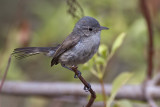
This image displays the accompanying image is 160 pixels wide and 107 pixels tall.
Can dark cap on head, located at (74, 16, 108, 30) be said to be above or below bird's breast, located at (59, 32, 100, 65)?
above

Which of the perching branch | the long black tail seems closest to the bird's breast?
the long black tail

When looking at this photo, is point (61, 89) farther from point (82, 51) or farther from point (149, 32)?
point (149, 32)

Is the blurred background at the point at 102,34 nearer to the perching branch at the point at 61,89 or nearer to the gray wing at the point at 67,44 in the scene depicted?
the perching branch at the point at 61,89

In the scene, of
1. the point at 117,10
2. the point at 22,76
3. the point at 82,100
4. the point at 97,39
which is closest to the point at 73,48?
the point at 97,39

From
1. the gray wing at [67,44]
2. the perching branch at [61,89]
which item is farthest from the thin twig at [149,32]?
the gray wing at [67,44]

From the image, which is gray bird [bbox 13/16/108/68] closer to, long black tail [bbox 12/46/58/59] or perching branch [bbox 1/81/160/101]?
long black tail [bbox 12/46/58/59]

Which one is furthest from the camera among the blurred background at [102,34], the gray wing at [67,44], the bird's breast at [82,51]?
the blurred background at [102,34]

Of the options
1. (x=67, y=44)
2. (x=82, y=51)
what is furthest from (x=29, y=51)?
(x=82, y=51)
